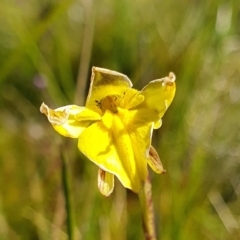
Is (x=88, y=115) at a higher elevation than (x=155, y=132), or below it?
higher

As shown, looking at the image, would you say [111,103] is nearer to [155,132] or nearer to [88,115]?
[88,115]

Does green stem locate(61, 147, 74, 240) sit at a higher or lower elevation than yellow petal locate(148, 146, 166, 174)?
lower

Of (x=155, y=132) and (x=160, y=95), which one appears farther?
(x=155, y=132)

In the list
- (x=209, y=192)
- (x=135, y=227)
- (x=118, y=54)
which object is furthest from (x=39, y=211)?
(x=118, y=54)

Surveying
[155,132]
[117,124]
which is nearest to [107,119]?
[117,124]

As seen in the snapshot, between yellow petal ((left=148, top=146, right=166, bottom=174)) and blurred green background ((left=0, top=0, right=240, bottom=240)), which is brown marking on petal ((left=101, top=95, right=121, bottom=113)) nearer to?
yellow petal ((left=148, top=146, right=166, bottom=174))

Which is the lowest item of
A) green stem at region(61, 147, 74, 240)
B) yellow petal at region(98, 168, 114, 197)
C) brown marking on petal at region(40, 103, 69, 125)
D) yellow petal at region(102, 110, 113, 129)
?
green stem at region(61, 147, 74, 240)

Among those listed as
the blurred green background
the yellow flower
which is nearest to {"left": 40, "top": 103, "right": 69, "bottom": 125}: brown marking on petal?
the yellow flower
